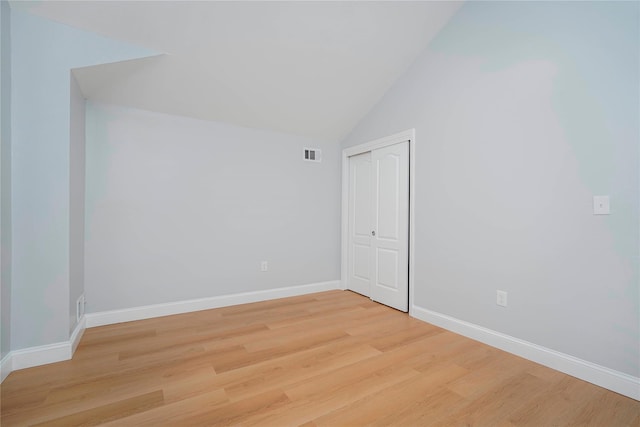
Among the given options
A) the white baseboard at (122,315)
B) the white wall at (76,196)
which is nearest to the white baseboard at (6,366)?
the white baseboard at (122,315)

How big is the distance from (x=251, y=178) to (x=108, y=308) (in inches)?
81.4

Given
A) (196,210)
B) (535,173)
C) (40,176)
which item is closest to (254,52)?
(196,210)

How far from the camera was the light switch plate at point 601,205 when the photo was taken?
1.89m

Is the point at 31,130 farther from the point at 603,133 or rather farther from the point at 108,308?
the point at 603,133

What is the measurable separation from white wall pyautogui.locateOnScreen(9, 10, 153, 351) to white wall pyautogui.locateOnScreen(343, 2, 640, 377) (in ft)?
10.6

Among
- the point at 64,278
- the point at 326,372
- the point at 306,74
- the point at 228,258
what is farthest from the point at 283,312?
the point at 306,74

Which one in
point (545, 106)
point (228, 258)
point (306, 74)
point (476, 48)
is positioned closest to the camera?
point (545, 106)

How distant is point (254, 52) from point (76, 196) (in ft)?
6.77

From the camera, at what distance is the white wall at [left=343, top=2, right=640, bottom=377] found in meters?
1.86

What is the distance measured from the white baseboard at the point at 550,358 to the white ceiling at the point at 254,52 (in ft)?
9.24

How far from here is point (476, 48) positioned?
2.68 m

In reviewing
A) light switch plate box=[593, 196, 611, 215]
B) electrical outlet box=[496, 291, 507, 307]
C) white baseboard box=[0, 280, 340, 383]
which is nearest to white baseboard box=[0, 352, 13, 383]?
white baseboard box=[0, 280, 340, 383]

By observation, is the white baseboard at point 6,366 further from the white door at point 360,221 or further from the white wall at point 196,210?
the white door at point 360,221

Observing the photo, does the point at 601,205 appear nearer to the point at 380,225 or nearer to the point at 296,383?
the point at 380,225
